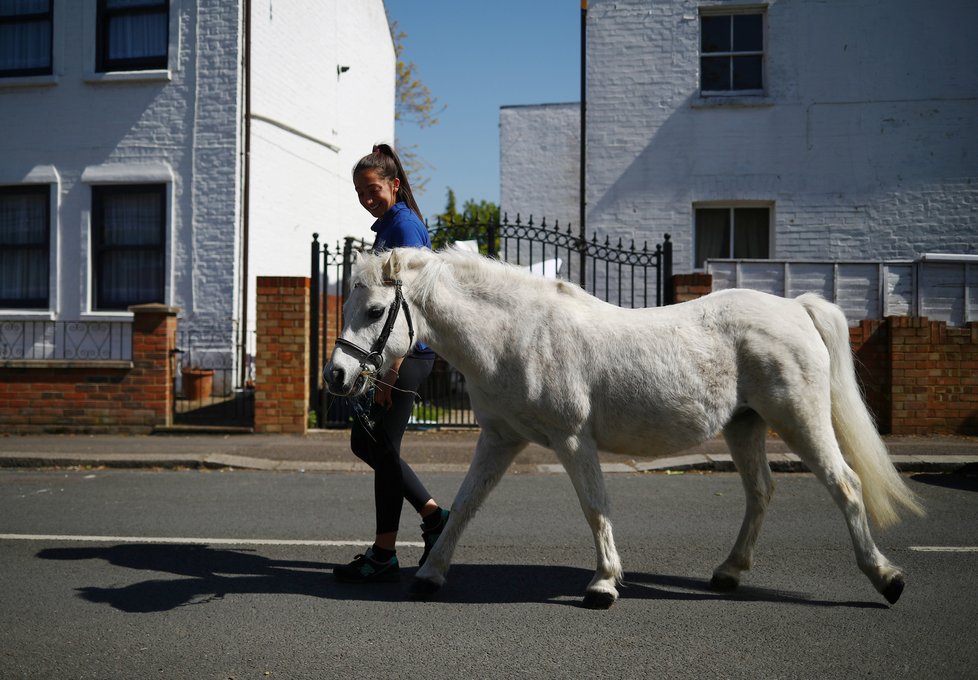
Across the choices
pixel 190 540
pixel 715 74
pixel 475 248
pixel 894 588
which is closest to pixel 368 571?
pixel 190 540

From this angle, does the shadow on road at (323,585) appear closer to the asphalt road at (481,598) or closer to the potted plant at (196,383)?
the asphalt road at (481,598)

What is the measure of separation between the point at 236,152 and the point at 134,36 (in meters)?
2.91

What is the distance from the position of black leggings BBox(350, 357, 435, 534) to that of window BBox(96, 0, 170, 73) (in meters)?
11.9

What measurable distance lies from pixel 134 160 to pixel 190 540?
408 inches

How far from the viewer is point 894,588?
163 inches

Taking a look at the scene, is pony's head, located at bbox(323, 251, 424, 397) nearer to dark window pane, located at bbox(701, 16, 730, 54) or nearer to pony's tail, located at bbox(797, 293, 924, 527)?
pony's tail, located at bbox(797, 293, 924, 527)

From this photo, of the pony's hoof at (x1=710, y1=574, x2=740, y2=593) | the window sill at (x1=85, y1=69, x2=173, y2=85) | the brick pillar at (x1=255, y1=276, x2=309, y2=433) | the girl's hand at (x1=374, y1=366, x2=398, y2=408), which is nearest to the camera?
the girl's hand at (x1=374, y1=366, x2=398, y2=408)

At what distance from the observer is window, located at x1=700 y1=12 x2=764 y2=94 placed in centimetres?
1456

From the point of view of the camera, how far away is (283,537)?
19.2ft

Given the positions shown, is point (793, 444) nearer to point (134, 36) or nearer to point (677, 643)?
point (677, 643)

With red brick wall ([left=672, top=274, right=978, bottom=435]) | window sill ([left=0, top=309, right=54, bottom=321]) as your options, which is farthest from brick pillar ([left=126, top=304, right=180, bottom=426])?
red brick wall ([left=672, top=274, right=978, bottom=435])

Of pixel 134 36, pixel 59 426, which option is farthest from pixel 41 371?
pixel 134 36

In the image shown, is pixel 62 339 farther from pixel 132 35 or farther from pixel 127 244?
pixel 132 35

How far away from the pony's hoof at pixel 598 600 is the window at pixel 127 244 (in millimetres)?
11984
